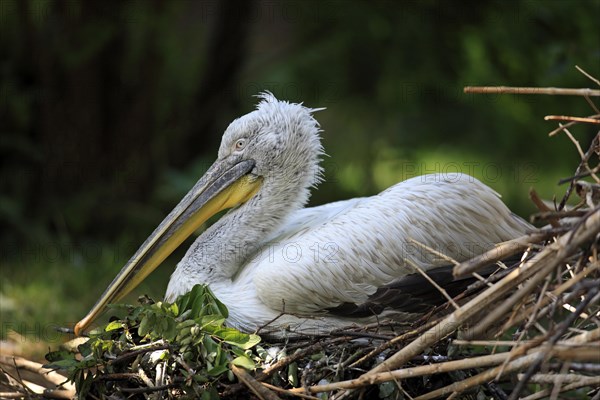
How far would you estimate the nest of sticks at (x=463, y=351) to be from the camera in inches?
121

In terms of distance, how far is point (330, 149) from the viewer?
9.87m

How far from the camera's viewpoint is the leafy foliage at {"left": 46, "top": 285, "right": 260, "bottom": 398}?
372 centimetres

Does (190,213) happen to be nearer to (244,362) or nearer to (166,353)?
(166,353)

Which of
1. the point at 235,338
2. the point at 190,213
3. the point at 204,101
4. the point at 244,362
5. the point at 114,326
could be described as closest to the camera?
the point at 244,362

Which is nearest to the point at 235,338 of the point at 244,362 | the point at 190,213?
the point at 244,362

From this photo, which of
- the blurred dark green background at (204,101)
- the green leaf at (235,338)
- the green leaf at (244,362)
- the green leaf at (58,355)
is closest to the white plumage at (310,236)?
the green leaf at (235,338)

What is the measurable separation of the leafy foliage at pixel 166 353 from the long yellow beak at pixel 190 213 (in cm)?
73

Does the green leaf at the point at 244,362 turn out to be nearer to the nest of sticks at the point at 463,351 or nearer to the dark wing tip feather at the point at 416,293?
the nest of sticks at the point at 463,351

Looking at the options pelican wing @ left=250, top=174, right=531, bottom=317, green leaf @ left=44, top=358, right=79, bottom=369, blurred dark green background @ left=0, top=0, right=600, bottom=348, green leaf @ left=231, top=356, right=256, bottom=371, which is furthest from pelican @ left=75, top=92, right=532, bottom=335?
blurred dark green background @ left=0, top=0, right=600, bottom=348

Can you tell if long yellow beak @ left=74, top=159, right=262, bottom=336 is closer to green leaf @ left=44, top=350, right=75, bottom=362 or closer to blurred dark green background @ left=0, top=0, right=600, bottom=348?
green leaf @ left=44, top=350, right=75, bottom=362

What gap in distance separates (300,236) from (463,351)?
107cm

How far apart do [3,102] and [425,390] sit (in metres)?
5.73

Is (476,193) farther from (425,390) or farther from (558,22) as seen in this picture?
(558,22)

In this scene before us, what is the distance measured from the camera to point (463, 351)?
392cm
